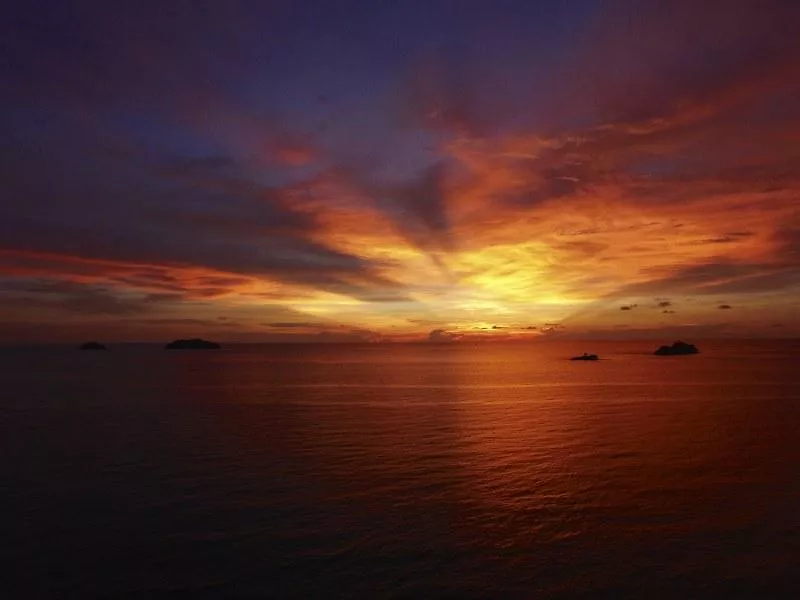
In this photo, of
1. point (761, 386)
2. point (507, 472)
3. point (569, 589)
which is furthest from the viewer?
point (761, 386)

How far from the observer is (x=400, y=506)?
2605 centimetres

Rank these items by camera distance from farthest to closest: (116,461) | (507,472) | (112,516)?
(116,461)
(507,472)
(112,516)

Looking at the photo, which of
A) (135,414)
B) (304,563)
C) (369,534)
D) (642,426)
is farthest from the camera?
(135,414)

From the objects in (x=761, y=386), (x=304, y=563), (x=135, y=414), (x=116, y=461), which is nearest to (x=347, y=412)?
(x=135, y=414)

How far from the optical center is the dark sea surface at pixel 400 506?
18.7 metres

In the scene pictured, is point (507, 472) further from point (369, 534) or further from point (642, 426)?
point (642, 426)

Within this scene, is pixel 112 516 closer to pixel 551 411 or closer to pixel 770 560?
pixel 770 560

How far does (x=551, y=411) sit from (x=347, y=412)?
22474mm

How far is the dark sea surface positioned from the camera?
1866 centimetres

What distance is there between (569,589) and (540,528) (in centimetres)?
527

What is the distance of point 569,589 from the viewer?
17953 mm

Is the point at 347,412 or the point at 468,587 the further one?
the point at 347,412

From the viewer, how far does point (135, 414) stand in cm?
5934

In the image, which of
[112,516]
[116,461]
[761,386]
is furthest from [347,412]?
[761,386]
